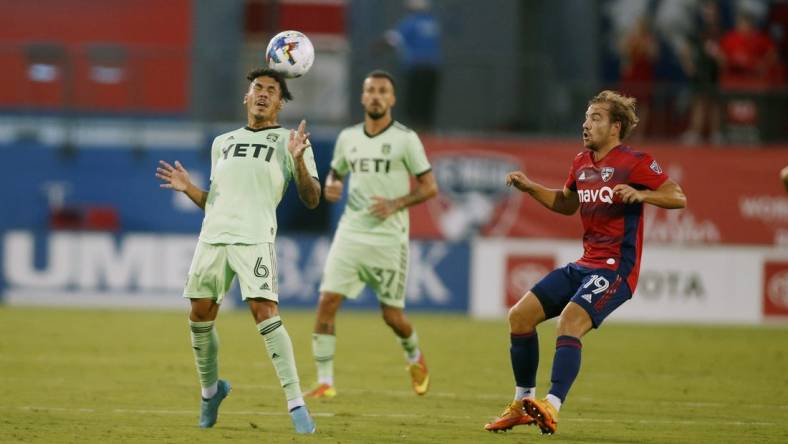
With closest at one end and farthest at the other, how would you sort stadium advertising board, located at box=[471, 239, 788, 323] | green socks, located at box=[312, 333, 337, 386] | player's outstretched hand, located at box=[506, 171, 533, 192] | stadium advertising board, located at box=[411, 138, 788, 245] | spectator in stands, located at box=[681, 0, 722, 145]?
1. player's outstretched hand, located at box=[506, 171, 533, 192]
2. green socks, located at box=[312, 333, 337, 386]
3. stadium advertising board, located at box=[471, 239, 788, 323]
4. stadium advertising board, located at box=[411, 138, 788, 245]
5. spectator in stands, located at box=[681, 0, 722, 145]

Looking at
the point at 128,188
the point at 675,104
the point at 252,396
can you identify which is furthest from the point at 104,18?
the point at 252,396

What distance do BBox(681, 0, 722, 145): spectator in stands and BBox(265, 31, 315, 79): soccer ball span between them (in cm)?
1374

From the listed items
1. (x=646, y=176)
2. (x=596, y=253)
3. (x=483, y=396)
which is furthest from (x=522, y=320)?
(x=483, y=396)

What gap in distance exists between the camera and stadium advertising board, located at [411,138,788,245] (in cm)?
2219

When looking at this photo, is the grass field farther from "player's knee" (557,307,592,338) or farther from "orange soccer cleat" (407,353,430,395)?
"player's knee" (557,307,592,338)

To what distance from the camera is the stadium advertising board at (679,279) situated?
20.7 m

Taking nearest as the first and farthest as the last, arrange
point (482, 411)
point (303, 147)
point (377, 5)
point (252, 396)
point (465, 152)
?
point (303, 147) < point (482, 411) < point (252, 396) < point (465, 152) < point (377, 5)

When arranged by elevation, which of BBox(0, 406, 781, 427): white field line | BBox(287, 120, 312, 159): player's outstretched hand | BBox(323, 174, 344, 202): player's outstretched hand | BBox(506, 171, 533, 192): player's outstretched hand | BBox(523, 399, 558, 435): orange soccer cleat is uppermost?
BBox(287, 120, 312, 159): player's outstretched hand

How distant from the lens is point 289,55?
9.86 metres

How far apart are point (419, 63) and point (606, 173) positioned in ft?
42.7

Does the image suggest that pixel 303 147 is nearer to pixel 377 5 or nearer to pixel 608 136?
pixel 608 136

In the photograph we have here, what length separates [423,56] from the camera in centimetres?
2239

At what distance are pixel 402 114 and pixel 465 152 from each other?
46.9 inches

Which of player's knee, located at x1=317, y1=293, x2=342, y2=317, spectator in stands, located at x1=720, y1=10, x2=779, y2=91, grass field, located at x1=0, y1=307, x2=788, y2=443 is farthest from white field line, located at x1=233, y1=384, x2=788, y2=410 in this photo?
spectator in stands, located at x1=720, y1=10, x2=779, y2=91
